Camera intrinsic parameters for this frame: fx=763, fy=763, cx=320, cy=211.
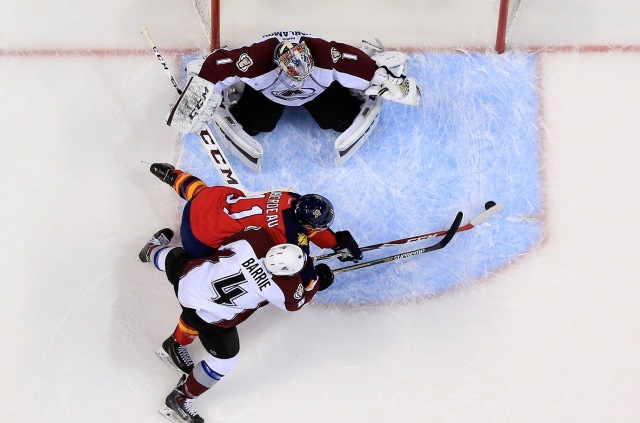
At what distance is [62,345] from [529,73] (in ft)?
10.1

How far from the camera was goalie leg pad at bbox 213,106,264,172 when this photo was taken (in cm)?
419

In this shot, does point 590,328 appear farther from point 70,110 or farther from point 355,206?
point 70,110

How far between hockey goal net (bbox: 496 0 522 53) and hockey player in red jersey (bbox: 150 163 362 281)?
155 cm

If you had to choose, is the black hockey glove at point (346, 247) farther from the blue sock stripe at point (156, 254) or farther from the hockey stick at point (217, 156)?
the blue sock stripe at point (156, 254)

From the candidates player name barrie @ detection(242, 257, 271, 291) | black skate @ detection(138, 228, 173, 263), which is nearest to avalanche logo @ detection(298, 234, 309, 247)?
player name barrie @ detection(242, 257, 271, 291)

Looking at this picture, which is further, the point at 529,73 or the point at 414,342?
the point at 529,73

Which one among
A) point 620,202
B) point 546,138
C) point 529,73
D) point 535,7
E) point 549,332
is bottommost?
point 549,332

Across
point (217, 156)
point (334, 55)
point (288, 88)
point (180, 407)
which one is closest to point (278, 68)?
point (288, 88)

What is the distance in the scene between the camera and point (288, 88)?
4.05 meters

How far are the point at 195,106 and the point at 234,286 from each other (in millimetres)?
1071

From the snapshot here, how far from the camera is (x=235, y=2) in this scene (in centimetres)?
464

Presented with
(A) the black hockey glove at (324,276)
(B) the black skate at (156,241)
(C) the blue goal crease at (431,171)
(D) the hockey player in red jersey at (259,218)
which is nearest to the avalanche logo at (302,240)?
(D) the hockey player in red jersey at (259,218)

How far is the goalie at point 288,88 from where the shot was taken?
396 cm

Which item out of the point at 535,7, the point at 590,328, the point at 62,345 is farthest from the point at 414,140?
the point at 62,345
